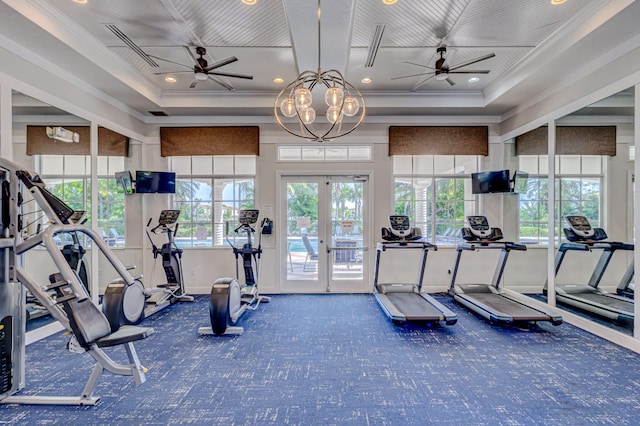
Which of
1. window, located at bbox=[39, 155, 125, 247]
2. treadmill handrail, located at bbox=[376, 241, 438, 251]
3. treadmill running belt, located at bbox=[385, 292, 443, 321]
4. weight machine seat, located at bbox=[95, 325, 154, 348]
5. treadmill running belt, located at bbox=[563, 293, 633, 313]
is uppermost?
window, located at bbox=[39, 155, 125, 247]

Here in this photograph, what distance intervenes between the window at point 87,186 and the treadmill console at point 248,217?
215cm

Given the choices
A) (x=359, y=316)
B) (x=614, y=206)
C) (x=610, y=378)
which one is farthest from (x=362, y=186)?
(x=610, y=378)

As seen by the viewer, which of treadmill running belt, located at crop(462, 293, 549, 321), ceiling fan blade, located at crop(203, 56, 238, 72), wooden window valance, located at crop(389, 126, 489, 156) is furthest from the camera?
wooden window valance, located at crop(389, 126, 489, 156)

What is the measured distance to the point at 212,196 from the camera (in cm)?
588

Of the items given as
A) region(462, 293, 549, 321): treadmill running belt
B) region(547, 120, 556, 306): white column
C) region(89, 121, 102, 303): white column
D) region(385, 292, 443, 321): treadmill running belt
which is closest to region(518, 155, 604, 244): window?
region(547, 120, 556, 306): white column

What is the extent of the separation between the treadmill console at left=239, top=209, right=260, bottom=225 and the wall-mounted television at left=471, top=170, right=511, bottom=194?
13.1 feet

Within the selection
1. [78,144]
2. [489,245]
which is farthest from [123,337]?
[489,245]

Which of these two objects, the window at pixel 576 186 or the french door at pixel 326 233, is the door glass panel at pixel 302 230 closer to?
the french door at pixel 326 233

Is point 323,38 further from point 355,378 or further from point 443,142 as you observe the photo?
point 355,378

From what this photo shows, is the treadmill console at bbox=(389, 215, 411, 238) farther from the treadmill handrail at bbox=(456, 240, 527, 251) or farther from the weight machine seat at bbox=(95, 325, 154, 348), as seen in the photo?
the weight machine seat at bbox=(95, 325, 154, 348)

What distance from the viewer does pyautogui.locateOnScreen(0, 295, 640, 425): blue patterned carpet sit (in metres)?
2.28

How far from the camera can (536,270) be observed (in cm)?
521

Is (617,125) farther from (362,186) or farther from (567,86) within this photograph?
(362,186)

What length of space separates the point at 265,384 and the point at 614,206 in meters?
5.07
